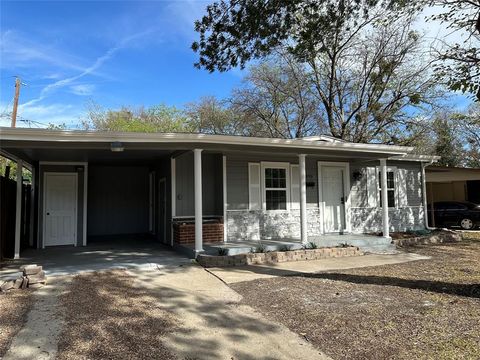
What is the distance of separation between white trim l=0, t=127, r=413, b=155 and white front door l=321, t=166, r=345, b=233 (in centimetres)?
179

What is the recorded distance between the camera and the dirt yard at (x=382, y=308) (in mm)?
3842

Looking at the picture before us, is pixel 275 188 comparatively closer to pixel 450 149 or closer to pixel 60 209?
pixel 60 209

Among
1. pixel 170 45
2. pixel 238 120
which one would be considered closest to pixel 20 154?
pixel 170 45

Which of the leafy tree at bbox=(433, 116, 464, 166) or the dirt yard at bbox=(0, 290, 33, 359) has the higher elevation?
the leafy tree at bbox=(433, 116, 464, 166)

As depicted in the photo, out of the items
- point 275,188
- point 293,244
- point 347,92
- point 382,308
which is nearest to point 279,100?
point 347,92

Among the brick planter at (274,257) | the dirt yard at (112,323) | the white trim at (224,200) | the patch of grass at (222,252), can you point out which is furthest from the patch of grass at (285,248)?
the dirt yard at (112,323)

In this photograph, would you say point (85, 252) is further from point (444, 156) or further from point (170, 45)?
point (444, 156)

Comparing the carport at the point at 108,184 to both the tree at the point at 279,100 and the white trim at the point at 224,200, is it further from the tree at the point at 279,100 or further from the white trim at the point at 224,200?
the tree at the point at 279,100

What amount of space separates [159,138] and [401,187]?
30.4ft

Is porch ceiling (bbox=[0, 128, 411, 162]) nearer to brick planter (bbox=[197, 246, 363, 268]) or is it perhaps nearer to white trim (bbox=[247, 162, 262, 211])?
white trim (bbox=[247, 162, 262, 211])

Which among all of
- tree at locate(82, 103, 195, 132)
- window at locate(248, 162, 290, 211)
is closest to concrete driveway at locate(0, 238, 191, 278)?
window at locate(248, 162, 290, 211)

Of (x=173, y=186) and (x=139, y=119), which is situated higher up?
(x=139, y=119)

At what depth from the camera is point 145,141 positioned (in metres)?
8.03

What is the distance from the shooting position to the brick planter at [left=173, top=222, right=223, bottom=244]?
31.0 ft
